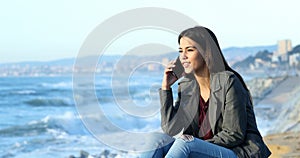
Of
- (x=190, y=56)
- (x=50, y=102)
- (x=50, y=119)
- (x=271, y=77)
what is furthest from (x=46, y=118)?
(x=190, y=56)

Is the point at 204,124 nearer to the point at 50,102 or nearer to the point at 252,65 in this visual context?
the point at 50,102

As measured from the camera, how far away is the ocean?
1035 centimetres

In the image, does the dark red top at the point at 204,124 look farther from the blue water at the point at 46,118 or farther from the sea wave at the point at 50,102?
the sea wave at the point at 50,102

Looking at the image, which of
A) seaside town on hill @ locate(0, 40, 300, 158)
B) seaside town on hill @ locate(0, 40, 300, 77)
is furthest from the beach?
seaside town on hill @ locate(0, 40, 300, 77)

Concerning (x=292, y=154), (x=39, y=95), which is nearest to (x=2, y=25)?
(x=39, y=95)

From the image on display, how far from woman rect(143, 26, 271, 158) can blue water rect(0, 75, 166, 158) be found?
5439 millimetres

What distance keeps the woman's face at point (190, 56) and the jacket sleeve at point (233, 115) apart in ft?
0.41

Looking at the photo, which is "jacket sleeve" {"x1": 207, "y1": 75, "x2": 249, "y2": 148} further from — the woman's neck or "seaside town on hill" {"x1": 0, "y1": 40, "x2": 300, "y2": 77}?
"seaside town on hill" {"x1": 0, "y1": 40, "x2": 300, "y2": 77}

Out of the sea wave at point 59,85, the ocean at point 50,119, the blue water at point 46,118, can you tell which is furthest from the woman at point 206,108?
the sea wave at point 59,85

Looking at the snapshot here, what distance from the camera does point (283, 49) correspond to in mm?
21453

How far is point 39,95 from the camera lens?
17.0m

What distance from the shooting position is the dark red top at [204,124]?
6.23ft

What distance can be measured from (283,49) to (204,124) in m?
20.2

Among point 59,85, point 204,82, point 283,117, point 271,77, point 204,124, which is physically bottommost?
point 59,85
